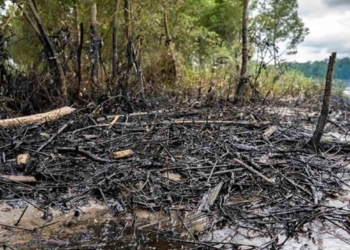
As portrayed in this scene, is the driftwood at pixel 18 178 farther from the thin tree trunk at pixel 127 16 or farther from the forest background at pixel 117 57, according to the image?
the thin tree trunk at pixel 127 16

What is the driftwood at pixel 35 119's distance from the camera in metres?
6.07

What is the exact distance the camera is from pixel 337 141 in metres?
6.23

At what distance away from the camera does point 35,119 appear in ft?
21.2

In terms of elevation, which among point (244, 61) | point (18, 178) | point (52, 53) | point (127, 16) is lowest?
point (18, 178)

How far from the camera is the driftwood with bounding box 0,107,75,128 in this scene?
6070 mm

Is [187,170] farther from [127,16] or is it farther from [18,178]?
[127,16]

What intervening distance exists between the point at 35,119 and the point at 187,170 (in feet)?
9.37

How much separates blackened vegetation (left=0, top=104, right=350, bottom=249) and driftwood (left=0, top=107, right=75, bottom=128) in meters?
0.16

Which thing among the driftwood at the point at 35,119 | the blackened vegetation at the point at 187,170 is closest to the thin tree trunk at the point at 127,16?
the driftwood at the point at 35,119

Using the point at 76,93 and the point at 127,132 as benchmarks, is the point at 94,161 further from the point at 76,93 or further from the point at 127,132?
the point at 76,93

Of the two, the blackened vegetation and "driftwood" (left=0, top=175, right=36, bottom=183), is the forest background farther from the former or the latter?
"driftwood" (left=0, top=175, right=36, bottom=183)

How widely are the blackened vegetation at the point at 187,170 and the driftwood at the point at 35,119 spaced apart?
16cm

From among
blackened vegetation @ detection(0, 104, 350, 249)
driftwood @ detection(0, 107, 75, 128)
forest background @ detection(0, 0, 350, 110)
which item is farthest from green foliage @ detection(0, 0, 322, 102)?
blackened vegetation @ detection(0, 104, 350, 249)

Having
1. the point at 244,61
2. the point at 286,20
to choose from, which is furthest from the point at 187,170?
the point at 286,20
